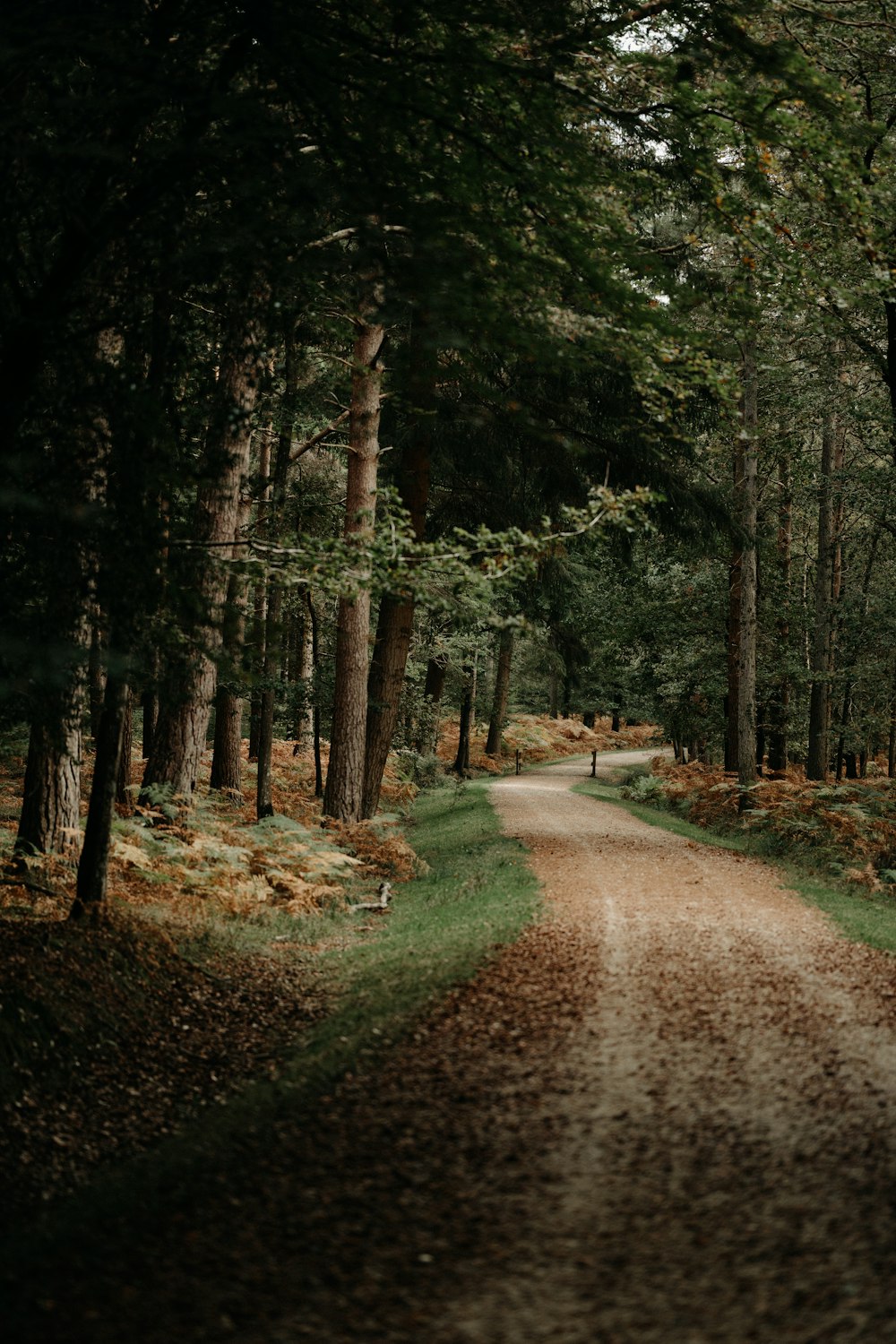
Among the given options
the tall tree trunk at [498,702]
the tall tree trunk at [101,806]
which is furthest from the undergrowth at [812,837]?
the tall tree trunk at [498,702]

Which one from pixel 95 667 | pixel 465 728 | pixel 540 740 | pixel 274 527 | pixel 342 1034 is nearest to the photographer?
pixel 95 667

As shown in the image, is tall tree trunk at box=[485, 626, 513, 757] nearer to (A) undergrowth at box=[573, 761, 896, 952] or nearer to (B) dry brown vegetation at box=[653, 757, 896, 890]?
(A) undergrowth at box=[573, 761, 896, 952]

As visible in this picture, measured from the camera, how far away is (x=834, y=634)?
84.4ft

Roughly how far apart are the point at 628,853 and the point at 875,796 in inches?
251

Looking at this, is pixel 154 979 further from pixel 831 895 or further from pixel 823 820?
pixel 823 820

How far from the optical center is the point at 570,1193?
4.11 meters

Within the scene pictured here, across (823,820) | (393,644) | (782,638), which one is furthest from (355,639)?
(782,638)

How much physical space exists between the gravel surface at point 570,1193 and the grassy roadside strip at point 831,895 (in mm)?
2269

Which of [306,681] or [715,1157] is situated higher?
[306,681]

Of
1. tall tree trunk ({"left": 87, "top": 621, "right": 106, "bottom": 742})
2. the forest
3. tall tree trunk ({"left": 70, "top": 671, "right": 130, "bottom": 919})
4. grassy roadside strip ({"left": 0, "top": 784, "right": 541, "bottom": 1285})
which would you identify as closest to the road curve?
grassy roadside strip ({"left": 0, "top": 784, "right": 541, "bottom": 1285})

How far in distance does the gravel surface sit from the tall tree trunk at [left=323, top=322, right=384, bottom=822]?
786 centimetres

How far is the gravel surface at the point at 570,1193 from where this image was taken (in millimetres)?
3318

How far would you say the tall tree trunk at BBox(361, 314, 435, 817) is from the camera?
15.0m

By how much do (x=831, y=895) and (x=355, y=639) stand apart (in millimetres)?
7372
